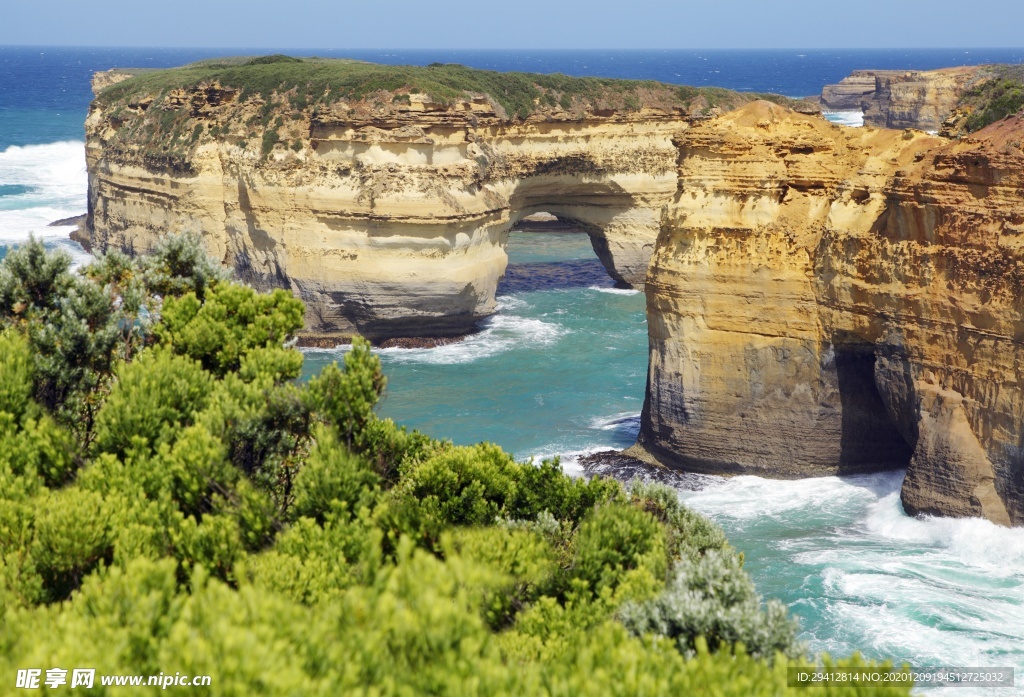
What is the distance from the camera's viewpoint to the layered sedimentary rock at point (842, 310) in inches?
928

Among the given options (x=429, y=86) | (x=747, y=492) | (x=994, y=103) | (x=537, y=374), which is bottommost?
(x=537, y=374)

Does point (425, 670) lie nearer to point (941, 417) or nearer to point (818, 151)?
point (941, 417)

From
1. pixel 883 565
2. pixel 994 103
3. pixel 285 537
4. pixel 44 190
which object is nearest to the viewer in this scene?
pixel 285 537

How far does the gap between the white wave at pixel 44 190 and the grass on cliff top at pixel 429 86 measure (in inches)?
449

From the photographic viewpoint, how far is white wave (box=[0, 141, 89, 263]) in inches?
2594

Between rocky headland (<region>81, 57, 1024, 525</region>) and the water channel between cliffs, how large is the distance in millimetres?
1009

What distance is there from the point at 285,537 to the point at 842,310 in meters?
17.2

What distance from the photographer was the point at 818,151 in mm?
27312

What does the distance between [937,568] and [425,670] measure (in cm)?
1715

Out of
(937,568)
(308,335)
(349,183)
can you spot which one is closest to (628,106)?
(349,183)

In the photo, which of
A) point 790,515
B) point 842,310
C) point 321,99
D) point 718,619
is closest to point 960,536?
point 790,515

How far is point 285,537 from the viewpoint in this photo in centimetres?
1361

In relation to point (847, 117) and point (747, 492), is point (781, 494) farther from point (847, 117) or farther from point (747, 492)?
point (847, 117)

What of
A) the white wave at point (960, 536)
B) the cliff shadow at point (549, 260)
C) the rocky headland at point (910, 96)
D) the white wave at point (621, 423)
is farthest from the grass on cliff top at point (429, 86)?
the white wave at point (960, 536)
